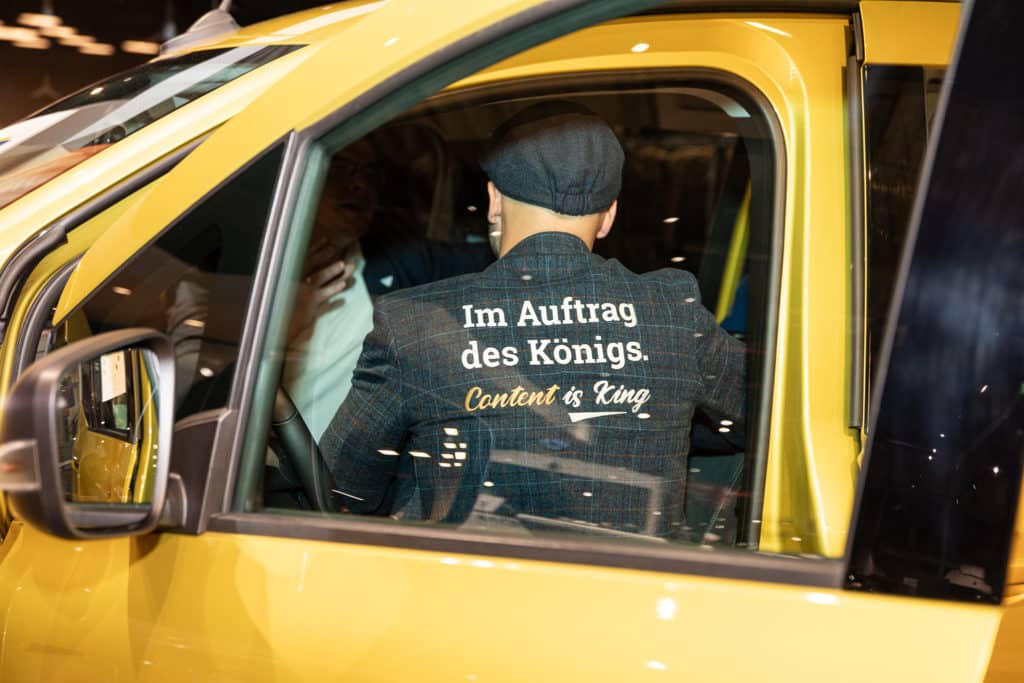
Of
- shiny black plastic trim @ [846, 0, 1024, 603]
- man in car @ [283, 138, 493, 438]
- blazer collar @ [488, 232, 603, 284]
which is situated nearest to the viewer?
shiny black plastic trim @ [846, 0, 1024, 603]

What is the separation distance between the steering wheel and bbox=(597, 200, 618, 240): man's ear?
552 millimetres

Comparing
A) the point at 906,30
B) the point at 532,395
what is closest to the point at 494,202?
the point at 532,395

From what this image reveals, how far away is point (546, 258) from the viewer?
4.88ft

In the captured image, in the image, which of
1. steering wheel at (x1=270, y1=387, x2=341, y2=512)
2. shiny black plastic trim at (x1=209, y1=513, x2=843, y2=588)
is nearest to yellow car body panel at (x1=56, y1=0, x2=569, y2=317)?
steering wheel at (x1=270, y1=387, x2=341, y2=512)

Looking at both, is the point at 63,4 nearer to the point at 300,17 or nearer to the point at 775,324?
the point at 300,17

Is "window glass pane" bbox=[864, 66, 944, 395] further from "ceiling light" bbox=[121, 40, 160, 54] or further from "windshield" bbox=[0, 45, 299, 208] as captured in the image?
"ceiling light" bbox=[121, 40, 160, 54]

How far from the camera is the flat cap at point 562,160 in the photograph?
152 centimetres

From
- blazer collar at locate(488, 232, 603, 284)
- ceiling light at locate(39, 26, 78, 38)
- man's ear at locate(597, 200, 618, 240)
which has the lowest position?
blazer collar at locate(488, 232, 603, 284)

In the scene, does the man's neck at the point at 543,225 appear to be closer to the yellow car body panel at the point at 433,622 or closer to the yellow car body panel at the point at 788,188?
the yellow car body panel at the point at 788,188

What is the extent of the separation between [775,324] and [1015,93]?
2.06 ft

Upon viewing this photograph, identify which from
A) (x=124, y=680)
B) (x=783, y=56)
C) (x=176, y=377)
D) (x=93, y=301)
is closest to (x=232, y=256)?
(x=176, y=377)

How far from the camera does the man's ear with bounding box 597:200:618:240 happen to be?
1.59 meters

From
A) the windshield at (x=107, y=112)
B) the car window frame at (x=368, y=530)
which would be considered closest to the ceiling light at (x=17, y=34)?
the windshield at (x=107, y=112)

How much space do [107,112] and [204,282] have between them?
129 cm
